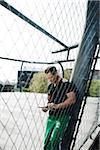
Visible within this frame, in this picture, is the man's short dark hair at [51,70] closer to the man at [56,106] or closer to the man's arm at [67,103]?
the man at [56,106]

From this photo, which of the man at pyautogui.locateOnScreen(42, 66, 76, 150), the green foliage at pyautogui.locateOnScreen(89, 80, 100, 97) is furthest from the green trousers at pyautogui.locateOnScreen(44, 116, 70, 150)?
the green foliage at pyautogui.locateOnScreen(89, 80, 100, 97)

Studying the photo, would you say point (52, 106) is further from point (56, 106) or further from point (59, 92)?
point (59, 92)

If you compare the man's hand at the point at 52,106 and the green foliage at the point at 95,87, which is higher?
the green foliage at the point at 95,87

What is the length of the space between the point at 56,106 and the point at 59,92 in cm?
14

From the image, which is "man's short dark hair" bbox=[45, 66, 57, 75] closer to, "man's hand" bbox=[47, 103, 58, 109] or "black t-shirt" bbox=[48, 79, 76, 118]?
"black t-shirt" bbox=[48, 79, 76, 118]

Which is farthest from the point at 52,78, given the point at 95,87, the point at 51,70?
the point at 95,87

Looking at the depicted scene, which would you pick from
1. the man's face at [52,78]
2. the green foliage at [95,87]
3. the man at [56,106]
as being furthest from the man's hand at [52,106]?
the green foliage at [95,87]

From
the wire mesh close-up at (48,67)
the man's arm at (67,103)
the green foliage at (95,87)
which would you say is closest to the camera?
the wire mesh close-up at (48,67)

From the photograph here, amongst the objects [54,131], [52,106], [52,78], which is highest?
[52,78]

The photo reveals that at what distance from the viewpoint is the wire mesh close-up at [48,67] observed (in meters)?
1.42

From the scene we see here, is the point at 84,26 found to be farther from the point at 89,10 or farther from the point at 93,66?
the point at 93,66

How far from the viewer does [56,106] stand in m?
1.82

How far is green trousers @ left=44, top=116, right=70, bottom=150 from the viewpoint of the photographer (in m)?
1.87

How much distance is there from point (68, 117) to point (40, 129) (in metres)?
0.40
